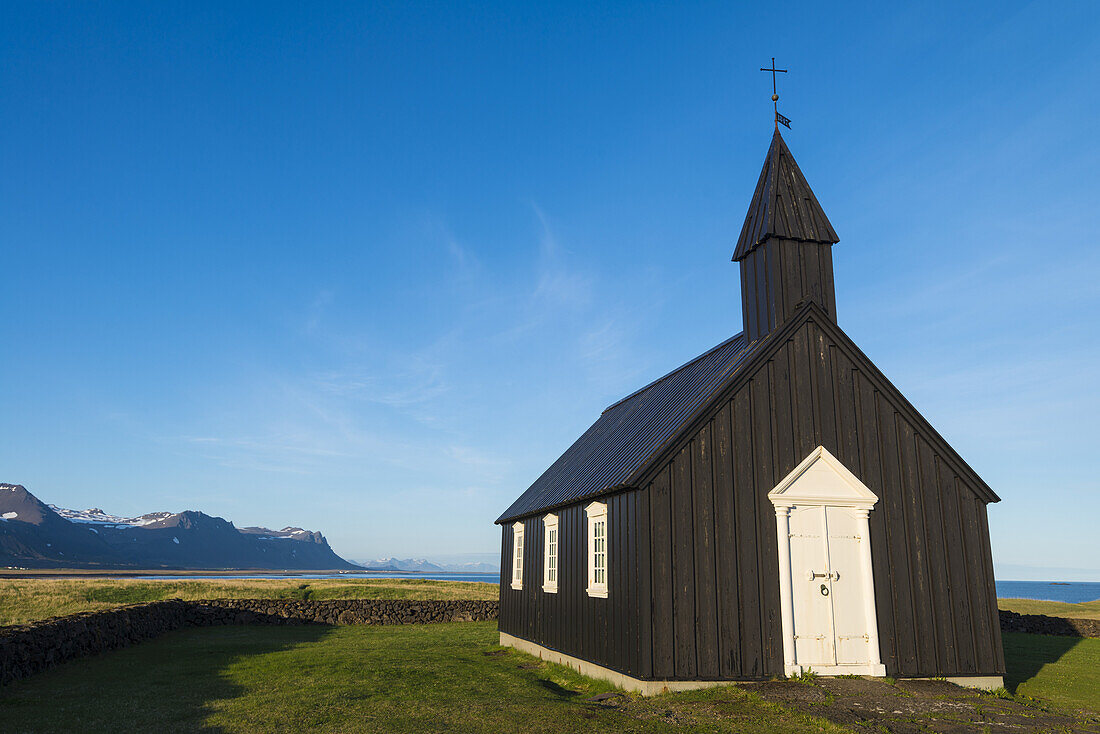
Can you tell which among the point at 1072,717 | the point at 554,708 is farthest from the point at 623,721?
the point at 1072,717

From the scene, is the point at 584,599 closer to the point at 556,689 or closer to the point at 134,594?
the point at 556,689

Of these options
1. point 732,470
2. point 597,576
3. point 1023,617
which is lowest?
point 1023,617

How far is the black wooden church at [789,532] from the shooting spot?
13.1 meters

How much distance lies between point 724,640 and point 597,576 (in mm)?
3157

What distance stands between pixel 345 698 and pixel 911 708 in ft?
31.1

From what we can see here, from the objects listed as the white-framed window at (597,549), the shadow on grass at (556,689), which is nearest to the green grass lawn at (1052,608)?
the white-framed window at (597,549)

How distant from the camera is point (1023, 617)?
28.7 m

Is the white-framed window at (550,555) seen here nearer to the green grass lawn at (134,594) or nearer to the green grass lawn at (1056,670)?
the green grass lawn at (1056,670)

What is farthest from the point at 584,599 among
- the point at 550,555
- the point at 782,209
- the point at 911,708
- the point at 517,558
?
the point at 782,209

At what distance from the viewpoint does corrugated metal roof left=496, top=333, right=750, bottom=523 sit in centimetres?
1502

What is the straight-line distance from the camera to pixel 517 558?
888 inches

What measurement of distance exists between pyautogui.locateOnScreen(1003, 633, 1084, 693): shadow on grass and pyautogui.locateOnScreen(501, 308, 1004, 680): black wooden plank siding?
2374mm

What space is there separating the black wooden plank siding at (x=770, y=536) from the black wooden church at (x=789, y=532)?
0.03 m

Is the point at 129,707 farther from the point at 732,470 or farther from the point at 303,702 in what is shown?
the point at 732,470
